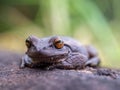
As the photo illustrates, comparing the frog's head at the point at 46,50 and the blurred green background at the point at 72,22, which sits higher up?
the blurred green background at the point at 72,22

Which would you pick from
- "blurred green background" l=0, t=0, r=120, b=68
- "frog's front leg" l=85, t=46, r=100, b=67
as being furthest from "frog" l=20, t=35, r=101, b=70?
"blurred green background" l=0, t=0, r=120, b=68

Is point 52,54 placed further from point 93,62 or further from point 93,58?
point 93,58

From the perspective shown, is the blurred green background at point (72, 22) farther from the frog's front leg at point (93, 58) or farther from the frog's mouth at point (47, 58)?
the frog's mouth at point (47, 58)

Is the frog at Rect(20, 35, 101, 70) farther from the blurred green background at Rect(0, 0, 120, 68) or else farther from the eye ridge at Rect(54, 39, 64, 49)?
the blurred green background at Rect(0, 0, 120, 68)

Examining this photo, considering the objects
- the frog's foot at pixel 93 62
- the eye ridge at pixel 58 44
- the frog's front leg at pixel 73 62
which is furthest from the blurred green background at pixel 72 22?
the eye ridge at pixel 58 44

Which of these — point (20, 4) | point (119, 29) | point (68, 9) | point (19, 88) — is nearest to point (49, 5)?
point (68, 9)

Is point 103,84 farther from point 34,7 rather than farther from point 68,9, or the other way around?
point 34,7

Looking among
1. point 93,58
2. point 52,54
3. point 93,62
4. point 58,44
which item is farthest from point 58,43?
point 93,58
